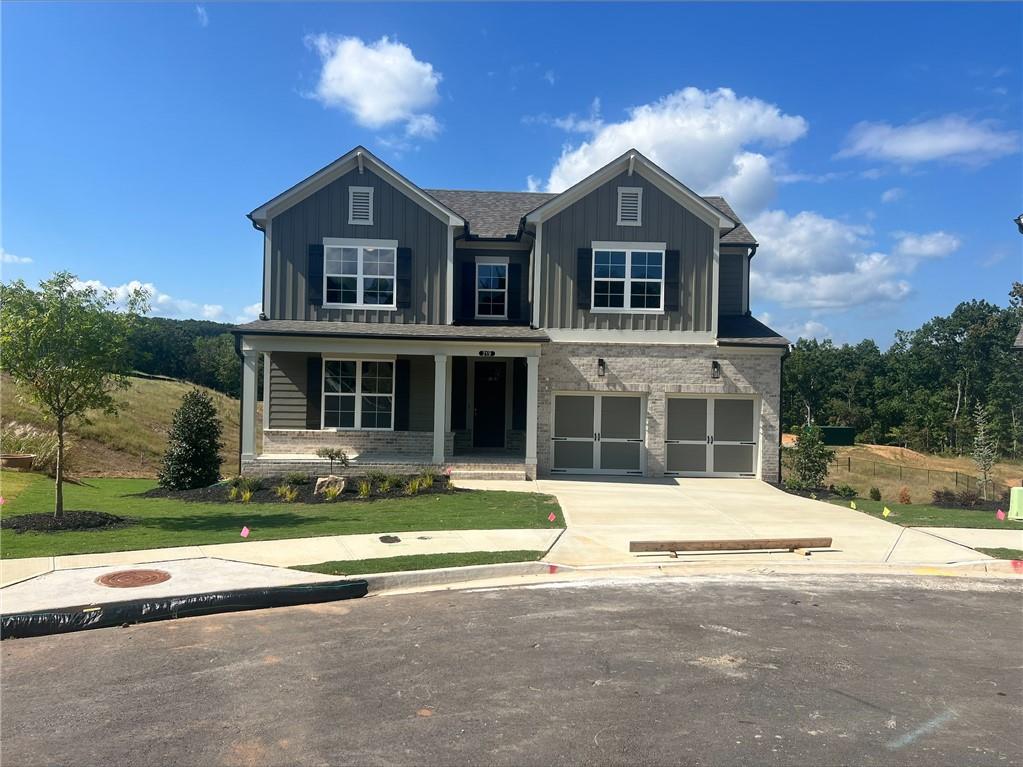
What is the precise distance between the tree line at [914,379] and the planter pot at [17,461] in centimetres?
5684

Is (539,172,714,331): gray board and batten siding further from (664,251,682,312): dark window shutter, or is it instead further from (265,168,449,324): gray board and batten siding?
(265,168,449,324): gray board and batten siding

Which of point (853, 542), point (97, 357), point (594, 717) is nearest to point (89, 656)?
point (594, 717)

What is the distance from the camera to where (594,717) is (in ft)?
16.0

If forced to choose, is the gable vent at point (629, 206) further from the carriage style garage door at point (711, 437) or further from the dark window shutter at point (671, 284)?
the carriage style garage door at point (711, 437)

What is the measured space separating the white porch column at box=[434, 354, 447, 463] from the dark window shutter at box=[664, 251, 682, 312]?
20.5 feet

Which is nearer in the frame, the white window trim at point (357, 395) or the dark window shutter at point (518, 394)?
the white window trim at point (357, 395)

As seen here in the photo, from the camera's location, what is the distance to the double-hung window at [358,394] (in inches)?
798

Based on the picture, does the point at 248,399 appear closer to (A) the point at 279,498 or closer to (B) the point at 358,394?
(B) the point at 358,394

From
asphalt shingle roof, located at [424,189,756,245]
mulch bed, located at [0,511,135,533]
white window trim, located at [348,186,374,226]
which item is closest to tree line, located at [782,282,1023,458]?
asphalt shingle roof, located at [424,189,756,245]

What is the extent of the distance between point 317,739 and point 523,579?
15.3ft

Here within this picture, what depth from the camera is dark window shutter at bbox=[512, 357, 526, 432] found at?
21688mm

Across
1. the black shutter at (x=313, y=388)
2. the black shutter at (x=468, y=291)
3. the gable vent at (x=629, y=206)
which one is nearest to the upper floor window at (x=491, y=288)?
the black shutter at (x=468, y=291)

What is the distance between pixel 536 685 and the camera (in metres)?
5.45

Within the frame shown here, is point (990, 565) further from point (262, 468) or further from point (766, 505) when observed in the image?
point (262, 468)
